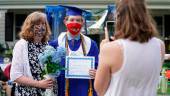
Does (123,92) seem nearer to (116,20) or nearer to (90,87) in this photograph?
(116,20)

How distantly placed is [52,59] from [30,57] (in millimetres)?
386

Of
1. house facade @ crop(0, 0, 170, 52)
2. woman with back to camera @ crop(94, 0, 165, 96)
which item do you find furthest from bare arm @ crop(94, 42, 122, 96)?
house facade @ crop(0, 0, 170, 52)

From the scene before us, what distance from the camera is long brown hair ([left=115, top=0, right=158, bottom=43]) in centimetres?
306

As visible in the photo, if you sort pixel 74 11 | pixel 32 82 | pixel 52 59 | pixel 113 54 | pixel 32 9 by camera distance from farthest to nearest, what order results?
pixel 32 9, pixel 74 11, pixel 32 82, pixel 52 59, pixel 113 54

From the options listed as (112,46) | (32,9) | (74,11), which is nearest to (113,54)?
(112,46)

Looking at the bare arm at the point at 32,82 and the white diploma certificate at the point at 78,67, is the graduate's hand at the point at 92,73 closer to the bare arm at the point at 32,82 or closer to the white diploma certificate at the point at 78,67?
the white diploma certificate at the point at 78,67

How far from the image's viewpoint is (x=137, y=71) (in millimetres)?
3100

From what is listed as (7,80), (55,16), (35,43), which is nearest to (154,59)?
(35,43)

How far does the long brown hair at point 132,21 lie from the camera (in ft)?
10.0

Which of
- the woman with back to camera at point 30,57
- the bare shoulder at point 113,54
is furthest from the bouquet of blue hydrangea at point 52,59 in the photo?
the bare shoulder at point 113,54

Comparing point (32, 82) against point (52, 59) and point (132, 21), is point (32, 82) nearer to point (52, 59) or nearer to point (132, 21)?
point (52, 59)

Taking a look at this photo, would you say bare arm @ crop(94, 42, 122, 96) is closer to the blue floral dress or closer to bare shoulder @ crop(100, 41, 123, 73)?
bare shoulder @ crop(100, 41, 123, 73)

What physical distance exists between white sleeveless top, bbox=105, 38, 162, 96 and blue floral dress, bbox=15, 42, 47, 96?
61.7 inches

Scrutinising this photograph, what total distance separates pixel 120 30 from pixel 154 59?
0.30 meters
